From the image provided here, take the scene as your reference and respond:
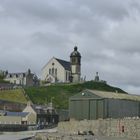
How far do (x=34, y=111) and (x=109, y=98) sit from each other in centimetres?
3731

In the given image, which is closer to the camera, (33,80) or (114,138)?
(114,138)

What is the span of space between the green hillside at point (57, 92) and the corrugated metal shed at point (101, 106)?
5743 centimetres

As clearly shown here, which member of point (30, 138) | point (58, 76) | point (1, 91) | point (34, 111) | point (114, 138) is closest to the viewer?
point (114, 138)

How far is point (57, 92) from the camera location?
138 meters

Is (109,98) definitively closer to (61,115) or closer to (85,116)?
(85,116)

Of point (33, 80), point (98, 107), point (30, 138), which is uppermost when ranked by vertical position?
point (33, 80)

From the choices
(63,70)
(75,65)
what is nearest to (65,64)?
(75,65)

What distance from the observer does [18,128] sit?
71.3 meters

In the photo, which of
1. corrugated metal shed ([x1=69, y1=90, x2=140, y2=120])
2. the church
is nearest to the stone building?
the church

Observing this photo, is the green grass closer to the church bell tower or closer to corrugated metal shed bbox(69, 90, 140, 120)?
the church bell tower

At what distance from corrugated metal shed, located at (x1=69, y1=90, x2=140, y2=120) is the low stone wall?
2805 mm

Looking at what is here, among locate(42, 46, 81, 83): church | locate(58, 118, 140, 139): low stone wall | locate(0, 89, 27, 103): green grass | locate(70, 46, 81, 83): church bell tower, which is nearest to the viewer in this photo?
locate(58, 118, 140, 139): low stone wall

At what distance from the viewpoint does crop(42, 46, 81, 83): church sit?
15744cm

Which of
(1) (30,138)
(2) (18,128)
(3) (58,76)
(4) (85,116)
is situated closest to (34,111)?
(2) (18,128)
